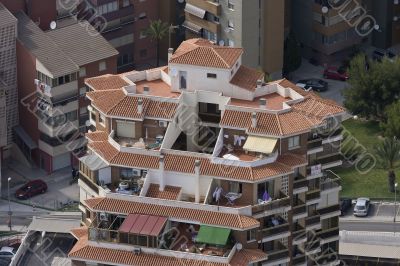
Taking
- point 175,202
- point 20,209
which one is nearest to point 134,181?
point 175,202

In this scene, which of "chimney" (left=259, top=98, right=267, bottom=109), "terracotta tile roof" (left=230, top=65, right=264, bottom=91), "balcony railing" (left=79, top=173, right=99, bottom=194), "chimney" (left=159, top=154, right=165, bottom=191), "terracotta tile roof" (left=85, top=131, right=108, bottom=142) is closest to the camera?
"chimney" (left=159, top=154, right=165, bottom=191)

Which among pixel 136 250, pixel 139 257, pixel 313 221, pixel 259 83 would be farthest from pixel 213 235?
pixel 259 83

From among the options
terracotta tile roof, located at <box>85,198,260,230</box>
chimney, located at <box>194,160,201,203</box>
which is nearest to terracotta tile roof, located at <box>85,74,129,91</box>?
terracotta tile roof, located at <box>85,198,260,230</box>

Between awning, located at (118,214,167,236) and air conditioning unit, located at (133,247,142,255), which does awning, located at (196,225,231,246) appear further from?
air conditioning unit, located at (133,247,142,255)

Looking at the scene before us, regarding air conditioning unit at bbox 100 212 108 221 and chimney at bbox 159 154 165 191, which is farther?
chimney at bbox 159 154 165 191

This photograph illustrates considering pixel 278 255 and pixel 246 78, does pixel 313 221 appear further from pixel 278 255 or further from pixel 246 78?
pixel 246 78

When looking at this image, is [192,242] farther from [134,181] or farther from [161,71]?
[161,71]

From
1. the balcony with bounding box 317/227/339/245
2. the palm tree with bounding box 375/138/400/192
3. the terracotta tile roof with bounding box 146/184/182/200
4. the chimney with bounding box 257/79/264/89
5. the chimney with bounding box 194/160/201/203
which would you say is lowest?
the palm tree with bounding box 375/138/400/192

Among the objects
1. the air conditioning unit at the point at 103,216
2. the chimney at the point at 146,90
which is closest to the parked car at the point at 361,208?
the chimney at the point at 146,90
